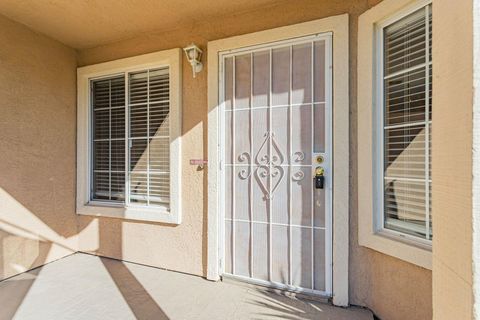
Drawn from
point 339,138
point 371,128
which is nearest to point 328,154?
point 339,138

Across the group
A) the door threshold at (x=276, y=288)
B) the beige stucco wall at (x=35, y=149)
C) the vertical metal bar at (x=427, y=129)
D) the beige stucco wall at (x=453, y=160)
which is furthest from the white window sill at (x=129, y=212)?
the beige stucco wall at (x=453, y=160)

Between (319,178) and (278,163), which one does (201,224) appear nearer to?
(278,163)

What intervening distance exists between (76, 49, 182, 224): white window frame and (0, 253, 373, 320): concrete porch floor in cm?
75

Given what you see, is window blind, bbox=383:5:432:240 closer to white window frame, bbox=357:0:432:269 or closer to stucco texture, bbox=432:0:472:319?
white window frame, bbox=357:0:432:269

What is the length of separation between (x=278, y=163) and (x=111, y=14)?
2.64 metres

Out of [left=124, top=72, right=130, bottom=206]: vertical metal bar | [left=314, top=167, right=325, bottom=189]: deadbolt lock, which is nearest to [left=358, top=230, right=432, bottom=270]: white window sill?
[left=314, top=167, right=325, bottom=189]: deadbolt lock

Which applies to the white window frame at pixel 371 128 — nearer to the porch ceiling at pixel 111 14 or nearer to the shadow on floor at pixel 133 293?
the porch ceiling at pixel 111 14

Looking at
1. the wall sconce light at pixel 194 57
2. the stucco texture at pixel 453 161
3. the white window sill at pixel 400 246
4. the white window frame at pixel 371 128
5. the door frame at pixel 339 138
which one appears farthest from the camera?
the wall sconce light at pixel 194 57

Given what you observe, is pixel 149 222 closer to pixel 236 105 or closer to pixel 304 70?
pixel 236 105

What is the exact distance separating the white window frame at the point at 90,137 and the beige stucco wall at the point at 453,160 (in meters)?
2.83

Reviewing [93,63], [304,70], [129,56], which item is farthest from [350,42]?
[93,63]

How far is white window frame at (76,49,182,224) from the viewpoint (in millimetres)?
3336

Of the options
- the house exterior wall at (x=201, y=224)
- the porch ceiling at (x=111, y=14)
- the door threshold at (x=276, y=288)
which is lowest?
the door threshold at (x=276, y=288)

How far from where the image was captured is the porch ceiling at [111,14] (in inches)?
114
